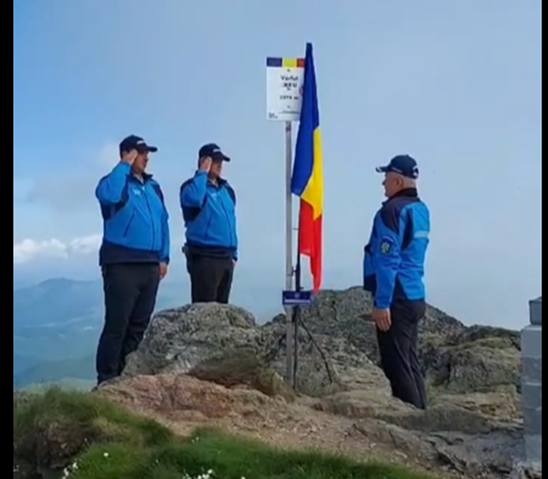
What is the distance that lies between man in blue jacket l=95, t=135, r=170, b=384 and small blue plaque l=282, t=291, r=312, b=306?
89cm

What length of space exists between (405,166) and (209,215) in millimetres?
1480

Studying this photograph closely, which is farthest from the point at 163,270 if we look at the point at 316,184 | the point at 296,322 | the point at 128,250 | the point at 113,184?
the point at 316,184

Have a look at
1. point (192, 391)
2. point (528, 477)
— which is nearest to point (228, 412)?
point (192, 391)

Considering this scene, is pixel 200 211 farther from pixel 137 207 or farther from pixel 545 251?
pixel 545 251

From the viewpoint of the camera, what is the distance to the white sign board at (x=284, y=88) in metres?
5.64

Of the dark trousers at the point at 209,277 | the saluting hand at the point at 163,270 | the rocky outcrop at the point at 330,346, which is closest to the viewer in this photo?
the rocky outcrop at the point at 330,346

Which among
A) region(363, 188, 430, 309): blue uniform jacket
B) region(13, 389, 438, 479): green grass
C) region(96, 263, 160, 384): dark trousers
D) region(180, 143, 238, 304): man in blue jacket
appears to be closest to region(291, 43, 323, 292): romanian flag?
region(363, 188, 430, 309): blue uniform jacket

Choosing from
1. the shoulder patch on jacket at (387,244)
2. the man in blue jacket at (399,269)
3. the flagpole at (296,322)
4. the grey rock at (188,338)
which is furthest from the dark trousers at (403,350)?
the grey rock at (188,338)

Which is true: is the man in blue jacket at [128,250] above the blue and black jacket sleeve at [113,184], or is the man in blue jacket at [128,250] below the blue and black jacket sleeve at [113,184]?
below

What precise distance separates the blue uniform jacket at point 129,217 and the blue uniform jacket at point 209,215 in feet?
0.87

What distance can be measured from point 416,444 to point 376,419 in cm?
45

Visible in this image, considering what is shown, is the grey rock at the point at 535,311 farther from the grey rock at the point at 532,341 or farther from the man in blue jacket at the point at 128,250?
the man in blue jacket at the point at 128,250

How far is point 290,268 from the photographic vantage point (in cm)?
569

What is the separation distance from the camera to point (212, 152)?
598cm
